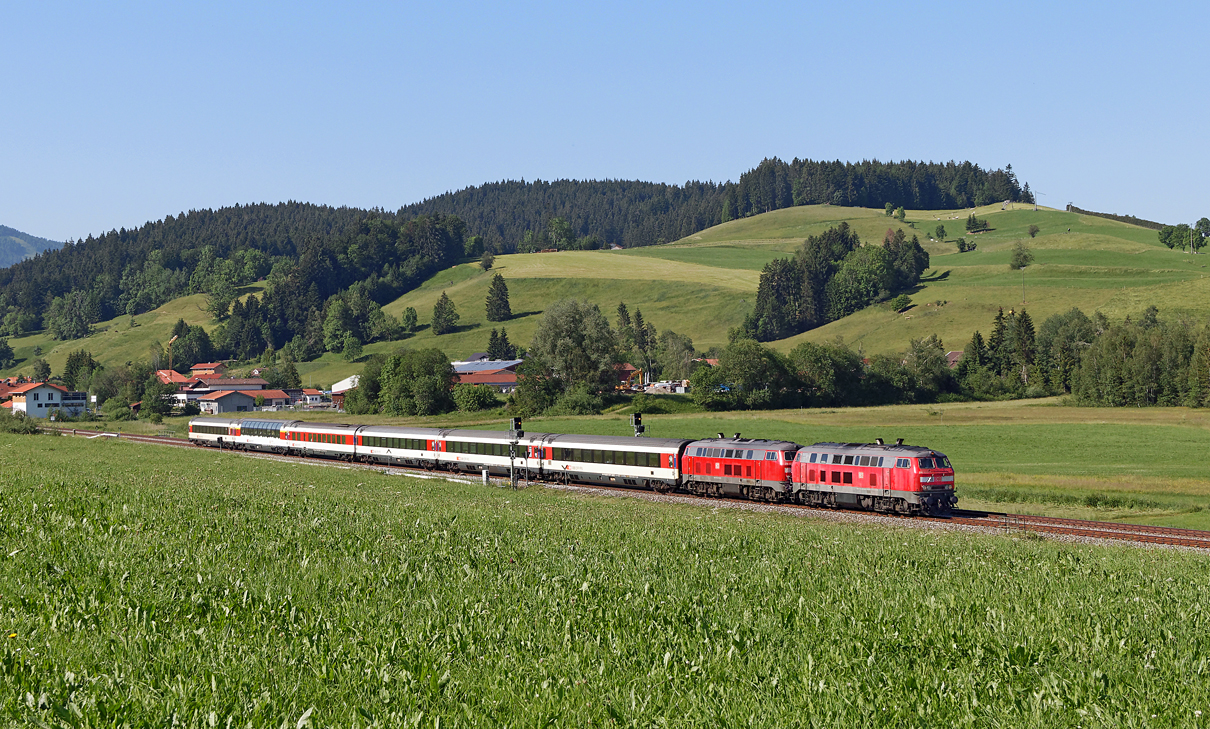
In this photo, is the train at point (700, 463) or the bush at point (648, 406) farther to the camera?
the bush at point (648, 406)

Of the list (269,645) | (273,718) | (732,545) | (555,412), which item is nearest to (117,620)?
(269,645)

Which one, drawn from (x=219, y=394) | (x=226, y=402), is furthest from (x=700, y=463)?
(x=219, y=394)

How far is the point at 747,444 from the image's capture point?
48562 millimetres

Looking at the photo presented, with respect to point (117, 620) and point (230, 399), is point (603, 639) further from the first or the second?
point (230, 399)

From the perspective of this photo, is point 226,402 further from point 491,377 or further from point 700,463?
point 700,463

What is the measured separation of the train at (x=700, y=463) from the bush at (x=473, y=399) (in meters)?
47.4

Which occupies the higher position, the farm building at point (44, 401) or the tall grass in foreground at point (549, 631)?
the farm building at point (44, 401)

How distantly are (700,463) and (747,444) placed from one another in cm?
297

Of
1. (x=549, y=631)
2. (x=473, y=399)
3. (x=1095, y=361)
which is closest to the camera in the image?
(x=549, y=631)

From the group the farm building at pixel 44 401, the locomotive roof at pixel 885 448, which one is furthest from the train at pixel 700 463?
the farm building at pixel 44 401

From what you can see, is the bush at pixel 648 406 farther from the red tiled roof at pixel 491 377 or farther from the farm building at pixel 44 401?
the farm building at pixel 44 401

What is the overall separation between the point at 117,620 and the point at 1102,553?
72.2 ft

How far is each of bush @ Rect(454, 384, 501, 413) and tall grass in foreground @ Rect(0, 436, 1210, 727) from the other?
10667 centimetres

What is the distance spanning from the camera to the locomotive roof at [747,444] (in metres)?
46.7
